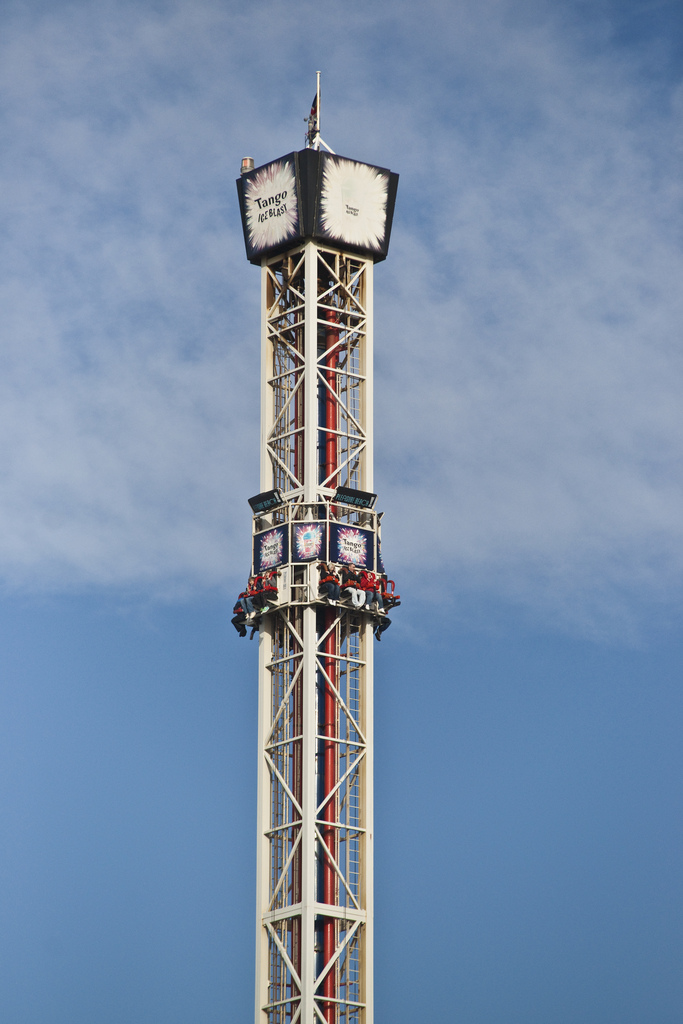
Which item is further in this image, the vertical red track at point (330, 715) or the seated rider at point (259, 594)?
the seated rider at point (259, 594)

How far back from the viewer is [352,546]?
145375 millimetres

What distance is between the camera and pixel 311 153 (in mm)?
151000

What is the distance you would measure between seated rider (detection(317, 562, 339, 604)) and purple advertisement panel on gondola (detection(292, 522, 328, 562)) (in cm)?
130

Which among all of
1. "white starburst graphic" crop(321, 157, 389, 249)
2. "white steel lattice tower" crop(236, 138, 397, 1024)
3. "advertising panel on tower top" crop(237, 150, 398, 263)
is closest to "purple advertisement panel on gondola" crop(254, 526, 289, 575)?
"white steel lattice tower" crop(236, 138, 397, 1024)

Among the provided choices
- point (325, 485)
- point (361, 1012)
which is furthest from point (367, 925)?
point (325, 485)

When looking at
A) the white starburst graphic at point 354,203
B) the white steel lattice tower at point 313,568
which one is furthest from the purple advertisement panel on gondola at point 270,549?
the white starburst graphic at point 354,203

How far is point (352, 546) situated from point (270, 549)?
16.5 ft

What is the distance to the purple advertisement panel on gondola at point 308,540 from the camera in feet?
474

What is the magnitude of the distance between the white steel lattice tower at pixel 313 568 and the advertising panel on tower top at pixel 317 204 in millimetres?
88

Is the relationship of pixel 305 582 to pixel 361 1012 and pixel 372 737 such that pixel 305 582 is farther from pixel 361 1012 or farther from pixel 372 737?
pixel 361 1012

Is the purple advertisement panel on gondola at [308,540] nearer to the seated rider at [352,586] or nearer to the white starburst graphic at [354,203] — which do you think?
the seated rider at [352,586]

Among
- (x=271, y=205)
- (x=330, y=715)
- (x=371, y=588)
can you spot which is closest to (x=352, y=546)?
(x=371, y=588)

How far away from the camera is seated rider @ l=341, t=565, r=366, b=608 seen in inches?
5655

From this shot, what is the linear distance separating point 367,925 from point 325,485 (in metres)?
26.7
